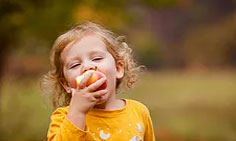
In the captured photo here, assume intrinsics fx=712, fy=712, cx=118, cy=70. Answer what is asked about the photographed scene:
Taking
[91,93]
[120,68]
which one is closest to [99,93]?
[91,93]

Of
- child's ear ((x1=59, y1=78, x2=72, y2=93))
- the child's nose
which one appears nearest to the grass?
child's ear ((x1=59, y1=78, x2=72, y2=93))

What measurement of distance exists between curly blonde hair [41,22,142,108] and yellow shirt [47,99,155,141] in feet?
0.78

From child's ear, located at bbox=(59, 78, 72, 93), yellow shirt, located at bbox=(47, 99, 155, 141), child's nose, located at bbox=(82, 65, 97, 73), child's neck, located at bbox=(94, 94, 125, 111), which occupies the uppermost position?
child's nose, located at bbox=(82, 65, 97, 73)

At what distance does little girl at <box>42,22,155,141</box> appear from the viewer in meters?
2.96

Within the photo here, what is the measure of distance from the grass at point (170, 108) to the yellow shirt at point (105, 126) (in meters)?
0.61

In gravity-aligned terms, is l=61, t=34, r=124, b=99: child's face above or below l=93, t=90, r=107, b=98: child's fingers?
above

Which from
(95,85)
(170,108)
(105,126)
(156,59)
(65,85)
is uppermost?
(95,85)

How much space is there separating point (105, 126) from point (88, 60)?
1.00 ft

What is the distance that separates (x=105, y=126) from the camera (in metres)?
3.18

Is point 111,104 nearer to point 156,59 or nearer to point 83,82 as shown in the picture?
point 83,82

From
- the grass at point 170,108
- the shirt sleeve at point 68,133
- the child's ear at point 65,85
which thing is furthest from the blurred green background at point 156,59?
the shirt sleeve at point 68,133

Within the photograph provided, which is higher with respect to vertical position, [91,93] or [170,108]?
[91,93]

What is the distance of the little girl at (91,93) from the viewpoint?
9.72ft

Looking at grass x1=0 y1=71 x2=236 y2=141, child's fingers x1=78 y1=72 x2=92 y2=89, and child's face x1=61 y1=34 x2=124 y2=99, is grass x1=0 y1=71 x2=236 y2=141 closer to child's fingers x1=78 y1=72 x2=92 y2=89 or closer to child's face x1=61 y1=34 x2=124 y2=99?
child's face x1=61 y1=34 x2=124 y2=99
